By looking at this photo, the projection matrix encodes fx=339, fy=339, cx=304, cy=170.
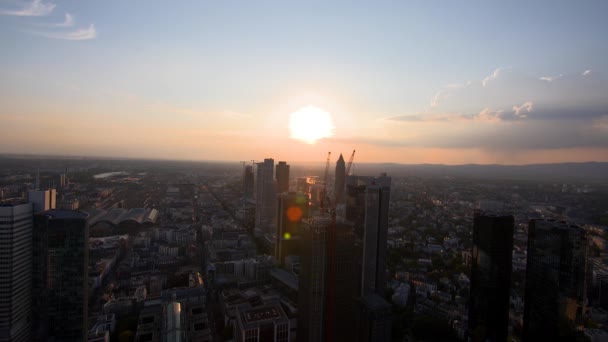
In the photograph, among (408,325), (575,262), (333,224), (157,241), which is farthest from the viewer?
(157,241)

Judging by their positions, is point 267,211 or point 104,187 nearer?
point 267,211

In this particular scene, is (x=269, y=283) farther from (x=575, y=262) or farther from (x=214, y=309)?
(x=575, y=262)

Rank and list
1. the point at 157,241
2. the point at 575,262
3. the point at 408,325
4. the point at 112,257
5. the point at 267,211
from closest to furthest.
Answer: the point at 575,262, the point at 408,325, the point at 112,257, the point at 157,241, the point at 267,211

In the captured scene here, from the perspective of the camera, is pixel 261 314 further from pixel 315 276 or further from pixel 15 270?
pixel 15 270

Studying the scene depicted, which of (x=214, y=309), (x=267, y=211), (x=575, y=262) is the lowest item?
(x=214, y=309)

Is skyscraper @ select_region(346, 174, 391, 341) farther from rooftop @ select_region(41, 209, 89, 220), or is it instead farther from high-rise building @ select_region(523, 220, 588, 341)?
rooftop @ select_region(41, 209, 89, 220)

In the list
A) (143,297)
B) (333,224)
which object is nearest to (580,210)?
(333,224)

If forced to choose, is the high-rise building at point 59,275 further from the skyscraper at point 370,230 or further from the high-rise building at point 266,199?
the high-rise building at point 266,199

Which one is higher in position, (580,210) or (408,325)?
(580,210)
